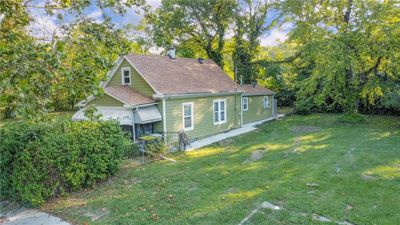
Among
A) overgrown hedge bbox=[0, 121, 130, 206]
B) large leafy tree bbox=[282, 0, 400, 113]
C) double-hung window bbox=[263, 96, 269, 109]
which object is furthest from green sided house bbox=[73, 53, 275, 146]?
large leafy tree bbox=[282, 0, 400, 113]

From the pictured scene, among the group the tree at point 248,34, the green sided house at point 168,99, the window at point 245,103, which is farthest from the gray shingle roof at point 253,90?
the tree at point 248,34

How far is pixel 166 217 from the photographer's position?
20.8ft

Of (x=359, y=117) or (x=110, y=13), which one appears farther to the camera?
(x=359, y=117)

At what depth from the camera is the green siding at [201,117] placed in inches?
590

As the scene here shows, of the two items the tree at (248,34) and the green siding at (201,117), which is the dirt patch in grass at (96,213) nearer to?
the green siding at (201,117)

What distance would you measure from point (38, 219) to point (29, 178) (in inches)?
41.5

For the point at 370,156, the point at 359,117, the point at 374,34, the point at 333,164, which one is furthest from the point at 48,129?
the point at 359,117

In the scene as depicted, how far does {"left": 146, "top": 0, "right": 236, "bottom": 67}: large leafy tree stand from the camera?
27.7m

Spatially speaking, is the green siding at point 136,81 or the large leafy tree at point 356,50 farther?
the large leafy tree at point 356,50

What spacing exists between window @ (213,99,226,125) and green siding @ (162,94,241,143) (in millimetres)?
249

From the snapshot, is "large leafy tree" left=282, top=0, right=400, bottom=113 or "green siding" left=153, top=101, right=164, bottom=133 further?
"large leafy tree" left=282, top=0, right=400, bottom=113

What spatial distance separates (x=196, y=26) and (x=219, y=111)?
14.2m

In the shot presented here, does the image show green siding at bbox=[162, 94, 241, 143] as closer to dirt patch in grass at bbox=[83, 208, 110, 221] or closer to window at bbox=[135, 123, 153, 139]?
window at bbox=[135, 123, 153, 139]

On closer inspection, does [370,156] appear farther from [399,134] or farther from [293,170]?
[399,134]
